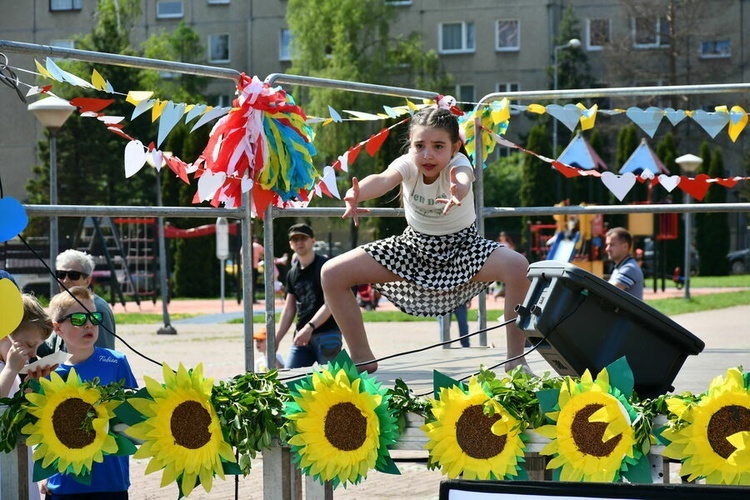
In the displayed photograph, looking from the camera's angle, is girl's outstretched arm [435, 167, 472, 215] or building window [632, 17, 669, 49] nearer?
girl's outstretched arm [435, 167, 472, 215]

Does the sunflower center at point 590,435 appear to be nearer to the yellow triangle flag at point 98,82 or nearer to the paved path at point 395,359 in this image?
the paved path at point 395,359

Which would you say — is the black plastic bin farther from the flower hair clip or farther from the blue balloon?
the flower hair clip

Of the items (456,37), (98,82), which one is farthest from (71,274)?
(456,37)

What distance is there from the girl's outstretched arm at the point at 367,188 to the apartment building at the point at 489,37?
47.1m

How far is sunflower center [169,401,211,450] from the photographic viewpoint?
3.41 metres

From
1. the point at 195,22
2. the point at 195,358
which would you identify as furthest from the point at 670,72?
the point at 195,358

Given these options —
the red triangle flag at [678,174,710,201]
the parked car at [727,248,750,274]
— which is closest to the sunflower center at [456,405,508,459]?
the red triangle flag at [678,174,710,201]

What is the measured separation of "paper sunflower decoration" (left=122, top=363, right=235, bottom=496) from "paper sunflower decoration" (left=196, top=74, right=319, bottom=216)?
1.41 metres

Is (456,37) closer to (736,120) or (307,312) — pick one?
(307,312)

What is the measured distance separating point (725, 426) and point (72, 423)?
6.20ft

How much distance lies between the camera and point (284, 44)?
53562 mm

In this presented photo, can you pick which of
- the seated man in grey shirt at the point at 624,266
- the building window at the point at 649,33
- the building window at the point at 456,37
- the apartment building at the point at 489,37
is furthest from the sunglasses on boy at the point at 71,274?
the building window at the point at 649,33

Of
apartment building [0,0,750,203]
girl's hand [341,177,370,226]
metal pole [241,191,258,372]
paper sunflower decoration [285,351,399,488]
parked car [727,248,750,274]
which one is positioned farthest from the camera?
apartment building [0,0,750,203]

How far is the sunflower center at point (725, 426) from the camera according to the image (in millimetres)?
3080
